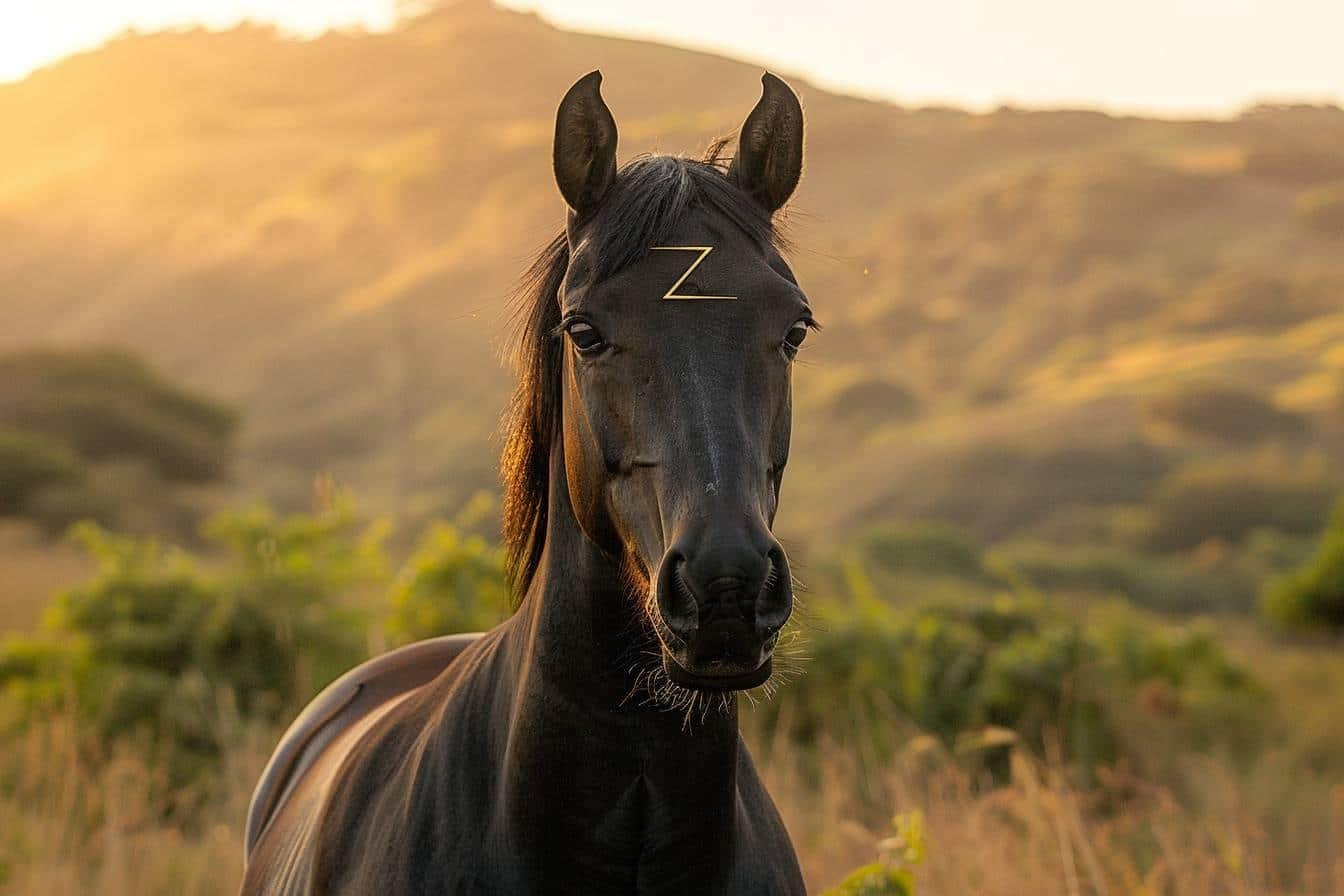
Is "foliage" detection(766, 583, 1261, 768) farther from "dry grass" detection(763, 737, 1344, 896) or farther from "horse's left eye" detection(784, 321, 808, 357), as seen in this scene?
"horse's left eye" detection(784, 321, 808, 357)

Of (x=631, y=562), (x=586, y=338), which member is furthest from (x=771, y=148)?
(x=631, y=562)

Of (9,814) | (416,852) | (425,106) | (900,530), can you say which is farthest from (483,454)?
(425,106)

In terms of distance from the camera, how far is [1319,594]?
18562mm

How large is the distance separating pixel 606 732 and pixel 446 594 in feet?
23.6

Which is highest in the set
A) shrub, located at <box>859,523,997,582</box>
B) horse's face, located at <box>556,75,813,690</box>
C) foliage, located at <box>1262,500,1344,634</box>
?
horse's face, located at <box>556,75,813,690</box>

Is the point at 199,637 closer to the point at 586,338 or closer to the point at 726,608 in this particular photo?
the point at 586,338

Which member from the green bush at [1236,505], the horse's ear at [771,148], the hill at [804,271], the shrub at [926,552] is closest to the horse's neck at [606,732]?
the horse's ear at [771,148]

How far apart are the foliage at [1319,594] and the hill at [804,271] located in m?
21.3

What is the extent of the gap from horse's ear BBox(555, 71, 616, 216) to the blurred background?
1.05 ft

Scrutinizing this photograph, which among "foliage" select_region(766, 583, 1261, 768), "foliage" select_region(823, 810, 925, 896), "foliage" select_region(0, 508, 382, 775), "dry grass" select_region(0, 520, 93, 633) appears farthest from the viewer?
"dry grass" select_region(0, 520, 93, 633)

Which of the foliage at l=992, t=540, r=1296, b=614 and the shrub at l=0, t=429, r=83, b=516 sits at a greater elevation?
the shrub at l=0, t=429, r=83, b=516

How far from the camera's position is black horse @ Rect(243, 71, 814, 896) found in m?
2.12

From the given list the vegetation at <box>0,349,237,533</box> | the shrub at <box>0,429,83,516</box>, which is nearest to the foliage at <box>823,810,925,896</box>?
the vegetation at <box>0,349,237,533</box>

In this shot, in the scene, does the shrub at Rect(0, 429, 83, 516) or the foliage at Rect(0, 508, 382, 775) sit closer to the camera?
the foliage at Rect(0, 508, 382, 775)
